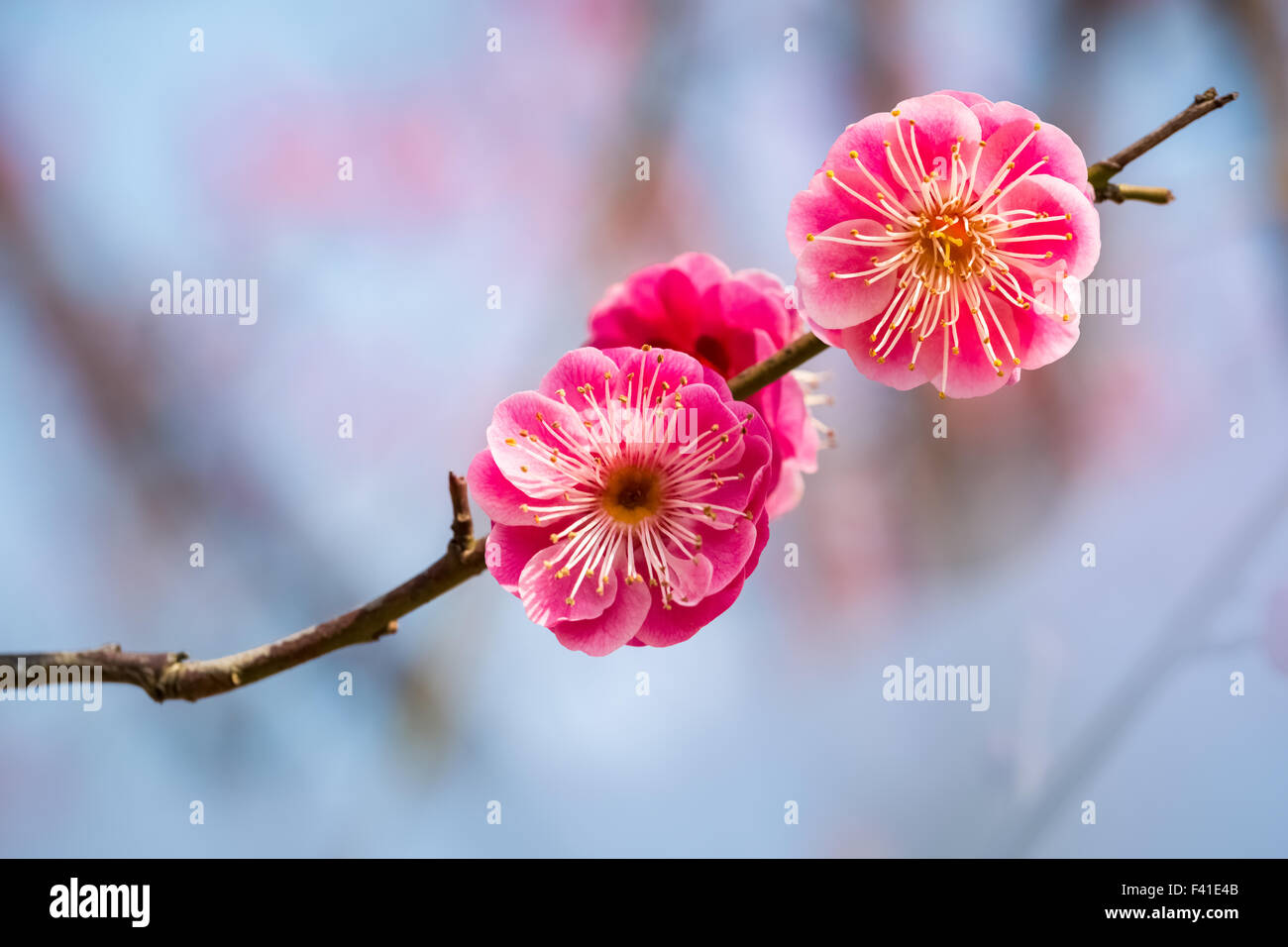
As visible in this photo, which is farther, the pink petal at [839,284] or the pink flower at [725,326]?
the pink flower at [725,326]

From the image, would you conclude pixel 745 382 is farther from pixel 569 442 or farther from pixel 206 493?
pixel 206 493

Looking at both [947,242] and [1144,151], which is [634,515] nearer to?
[947,242]

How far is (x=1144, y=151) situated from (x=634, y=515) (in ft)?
1.23

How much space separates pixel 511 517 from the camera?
580 mm

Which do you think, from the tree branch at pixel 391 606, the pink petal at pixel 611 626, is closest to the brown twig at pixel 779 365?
the tree branch at pixel 391 606

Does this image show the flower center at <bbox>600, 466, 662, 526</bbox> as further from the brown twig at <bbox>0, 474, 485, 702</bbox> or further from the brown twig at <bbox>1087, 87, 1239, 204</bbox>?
the brown twig at <bbox>1087, 87, 1239, 204</bbox>

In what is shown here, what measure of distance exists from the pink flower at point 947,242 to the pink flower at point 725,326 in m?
0.11

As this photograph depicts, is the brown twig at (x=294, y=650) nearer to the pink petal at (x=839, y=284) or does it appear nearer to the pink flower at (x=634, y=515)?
the pink flower at (x=634, y=515)

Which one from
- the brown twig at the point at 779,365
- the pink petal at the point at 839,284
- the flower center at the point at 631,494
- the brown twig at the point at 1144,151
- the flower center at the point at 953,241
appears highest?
the brown twig at the point at 1144,151

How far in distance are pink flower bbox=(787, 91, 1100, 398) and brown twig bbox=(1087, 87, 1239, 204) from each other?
26 mm

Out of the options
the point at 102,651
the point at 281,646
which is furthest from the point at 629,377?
the point at 102,651

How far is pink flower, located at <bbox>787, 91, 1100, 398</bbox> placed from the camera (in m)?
0.57

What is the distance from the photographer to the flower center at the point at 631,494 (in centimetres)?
61

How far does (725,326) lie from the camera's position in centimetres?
73
